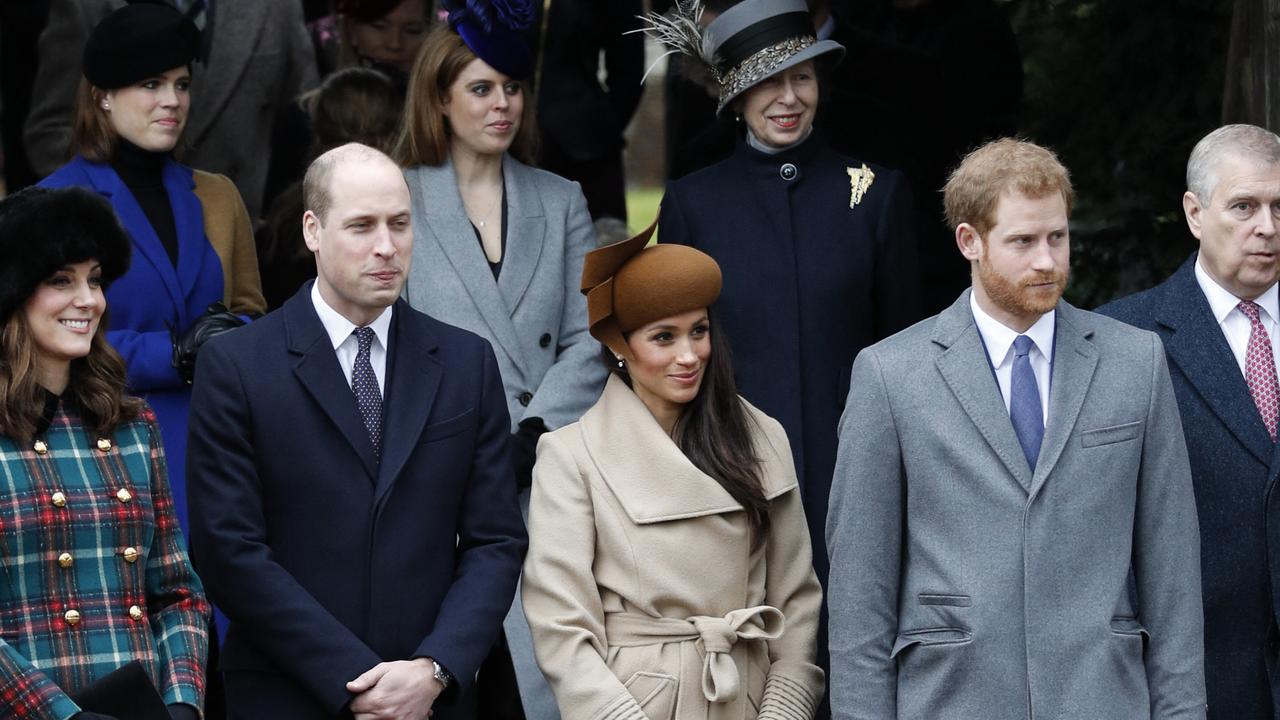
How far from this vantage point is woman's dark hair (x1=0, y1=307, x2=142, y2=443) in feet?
14.1

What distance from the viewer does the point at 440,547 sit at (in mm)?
4719

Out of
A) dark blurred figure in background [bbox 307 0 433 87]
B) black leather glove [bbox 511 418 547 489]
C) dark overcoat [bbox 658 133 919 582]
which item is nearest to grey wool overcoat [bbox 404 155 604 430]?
black leather glove [bbox 511 418 547 489]

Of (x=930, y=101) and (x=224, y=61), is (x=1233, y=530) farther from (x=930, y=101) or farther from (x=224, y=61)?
(x=224, y=61)

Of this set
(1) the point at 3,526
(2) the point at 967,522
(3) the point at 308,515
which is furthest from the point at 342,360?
(2) the point at 967,522

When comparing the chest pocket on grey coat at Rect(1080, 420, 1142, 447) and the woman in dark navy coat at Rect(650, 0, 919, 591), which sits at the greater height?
the woman in dark navy coat at Rect(650, 0, 919, 591)

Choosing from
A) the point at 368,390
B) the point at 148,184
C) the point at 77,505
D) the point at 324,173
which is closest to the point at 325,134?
the point at 148,184

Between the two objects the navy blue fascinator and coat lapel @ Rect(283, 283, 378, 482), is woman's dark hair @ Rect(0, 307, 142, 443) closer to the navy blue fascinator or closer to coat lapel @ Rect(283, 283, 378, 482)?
coat lapel @ Rect(283, 283, 378, 482)

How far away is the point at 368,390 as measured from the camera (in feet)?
15.5

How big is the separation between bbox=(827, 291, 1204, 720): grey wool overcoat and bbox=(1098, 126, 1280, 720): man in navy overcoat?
0.50 metres

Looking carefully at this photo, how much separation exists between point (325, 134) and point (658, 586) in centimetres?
238

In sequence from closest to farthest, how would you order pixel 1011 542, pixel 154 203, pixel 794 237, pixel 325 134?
pixel 1011 542 < pixel 794 237 < pixel 154 203 < pixel 325 134

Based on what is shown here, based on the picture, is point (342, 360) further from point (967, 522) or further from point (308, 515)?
point (967, 522)

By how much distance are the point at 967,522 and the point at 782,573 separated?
0.77 m

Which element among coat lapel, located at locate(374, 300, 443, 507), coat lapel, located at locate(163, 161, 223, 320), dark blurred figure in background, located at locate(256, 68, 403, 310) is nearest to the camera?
coat lapel, located at locate(374, 300, 443, 507)
